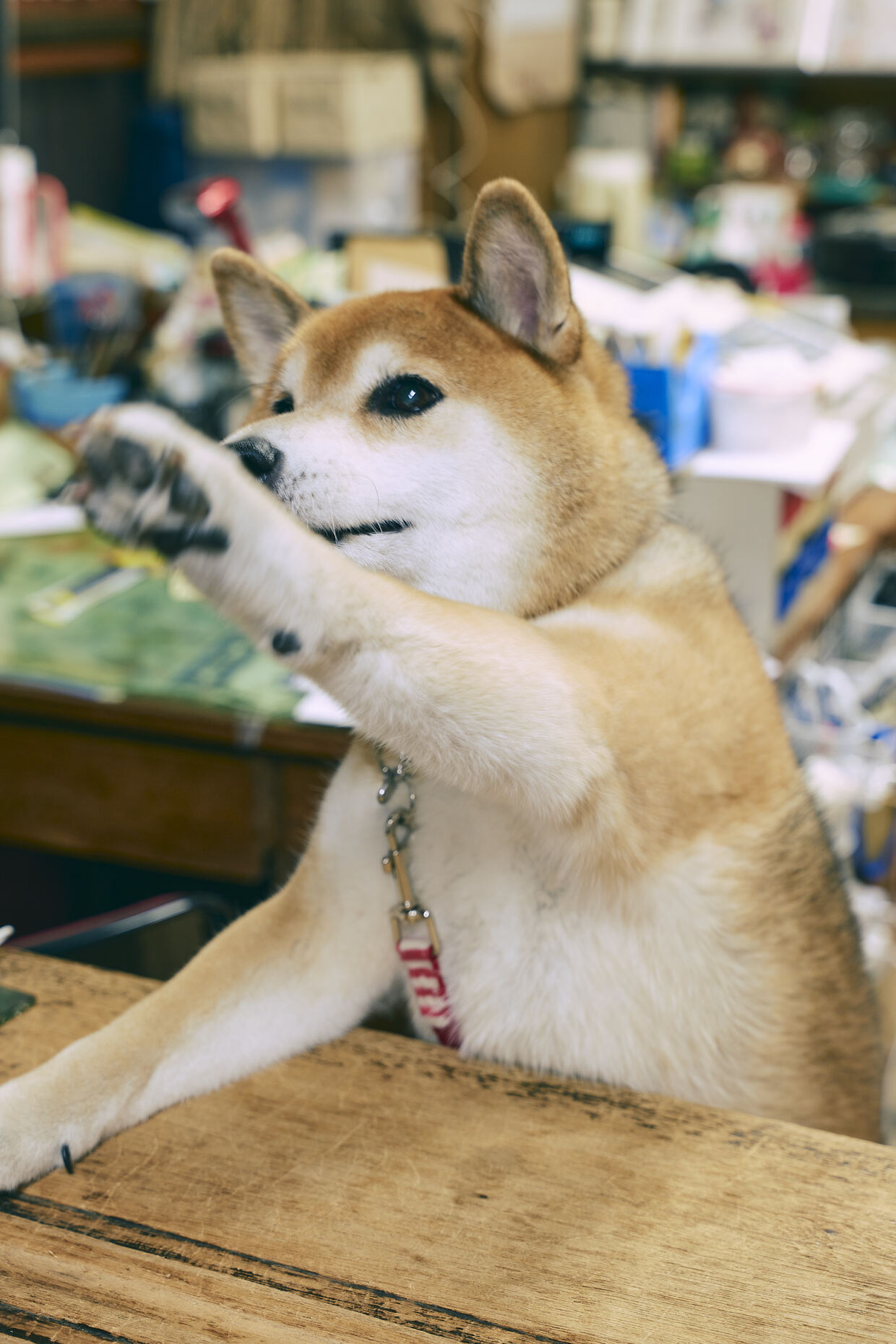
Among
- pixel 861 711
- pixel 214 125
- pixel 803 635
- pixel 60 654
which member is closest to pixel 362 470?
pixel 60 654

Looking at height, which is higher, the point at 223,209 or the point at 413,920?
the point at 223,209

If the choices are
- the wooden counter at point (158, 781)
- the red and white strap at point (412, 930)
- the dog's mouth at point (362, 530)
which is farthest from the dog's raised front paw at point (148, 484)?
the wooden counter at point (158, 781)

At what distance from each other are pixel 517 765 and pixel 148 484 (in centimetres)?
23

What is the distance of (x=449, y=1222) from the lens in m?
0.57

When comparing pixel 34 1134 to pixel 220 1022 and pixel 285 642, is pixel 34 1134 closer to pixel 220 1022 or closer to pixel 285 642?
pixel 220 1022

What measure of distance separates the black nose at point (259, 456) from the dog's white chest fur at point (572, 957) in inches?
8.8

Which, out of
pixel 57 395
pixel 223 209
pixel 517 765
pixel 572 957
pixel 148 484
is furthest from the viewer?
pixel 57 395

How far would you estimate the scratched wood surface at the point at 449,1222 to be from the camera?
0.52 metres

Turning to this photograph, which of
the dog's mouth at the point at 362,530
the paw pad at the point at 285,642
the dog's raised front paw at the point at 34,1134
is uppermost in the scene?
the dog's mouth at the point at 362,530

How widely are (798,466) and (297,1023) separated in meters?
1.03

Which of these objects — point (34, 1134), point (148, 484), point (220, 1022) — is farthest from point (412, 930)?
point (148, 484)

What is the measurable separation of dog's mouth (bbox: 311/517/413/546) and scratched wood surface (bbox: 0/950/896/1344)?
1.09 feet

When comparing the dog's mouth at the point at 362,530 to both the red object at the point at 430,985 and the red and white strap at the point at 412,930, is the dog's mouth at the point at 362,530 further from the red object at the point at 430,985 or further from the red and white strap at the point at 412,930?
the red object at the point at 430,985

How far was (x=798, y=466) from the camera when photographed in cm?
144
